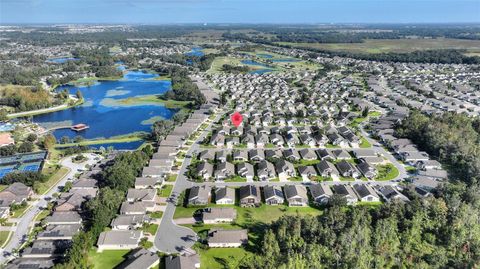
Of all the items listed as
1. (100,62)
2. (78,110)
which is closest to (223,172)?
(78,110)

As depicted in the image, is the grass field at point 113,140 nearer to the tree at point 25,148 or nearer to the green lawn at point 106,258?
the tree at point 25,148

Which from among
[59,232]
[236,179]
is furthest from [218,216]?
[59,232]

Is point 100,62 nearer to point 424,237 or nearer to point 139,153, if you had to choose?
point 139,153

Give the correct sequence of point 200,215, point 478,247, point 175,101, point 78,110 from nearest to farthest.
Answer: point 478,247
point 200,215
point 78,110
point 175,101

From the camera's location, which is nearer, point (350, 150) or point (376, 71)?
point (350, 150)

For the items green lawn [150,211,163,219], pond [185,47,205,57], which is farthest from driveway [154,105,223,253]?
pond [185,47,205,57]

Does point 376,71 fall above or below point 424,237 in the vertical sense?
above
